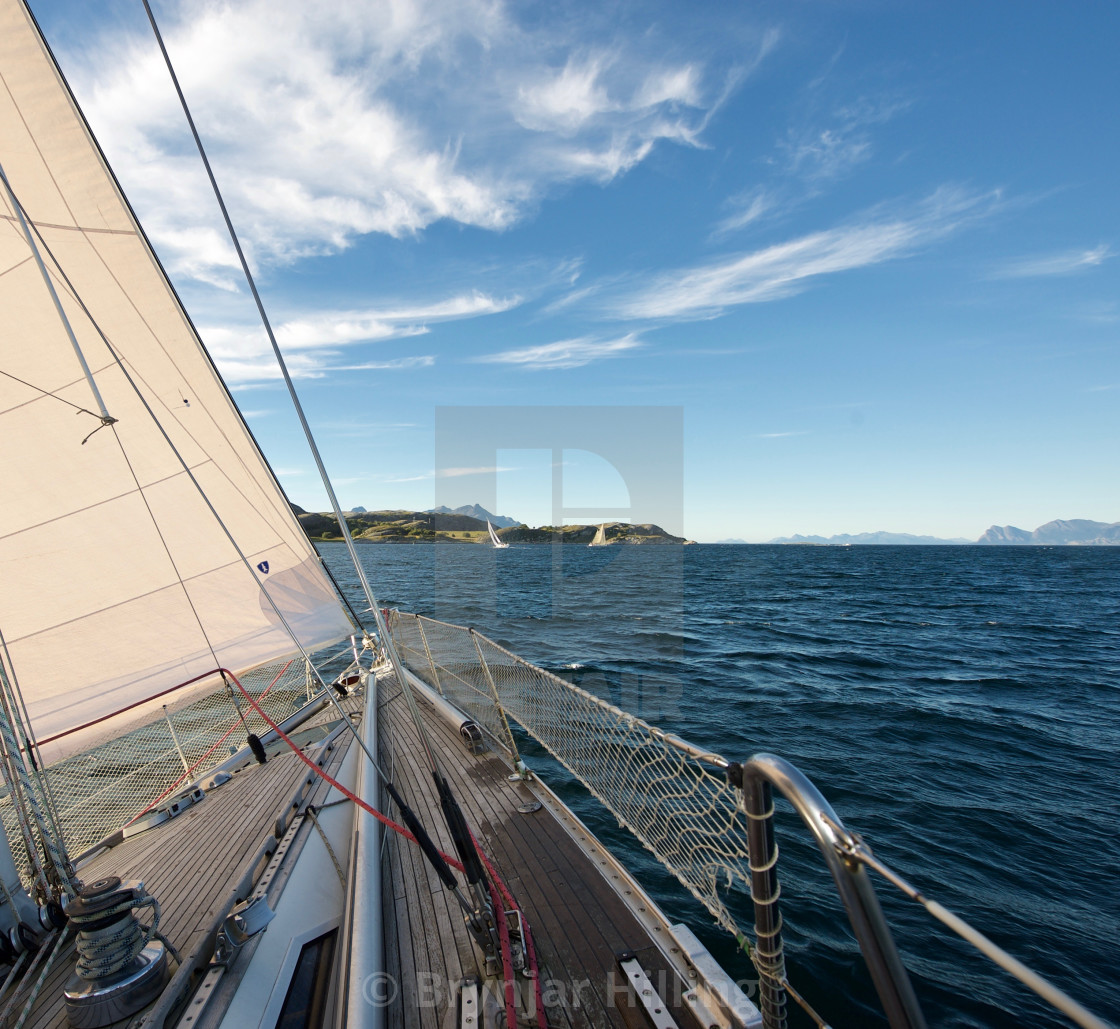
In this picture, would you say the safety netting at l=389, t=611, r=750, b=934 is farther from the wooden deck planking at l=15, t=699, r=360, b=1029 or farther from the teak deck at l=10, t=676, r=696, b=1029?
the wooden deck planking at l=15, t=699, r=360, b=1029

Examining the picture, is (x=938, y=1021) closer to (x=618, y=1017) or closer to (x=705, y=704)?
(x=618, y=1017)

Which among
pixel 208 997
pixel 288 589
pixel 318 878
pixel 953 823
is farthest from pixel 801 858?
pixel 288 589

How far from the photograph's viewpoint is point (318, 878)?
4004 millimetres

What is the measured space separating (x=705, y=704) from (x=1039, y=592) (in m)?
44.4

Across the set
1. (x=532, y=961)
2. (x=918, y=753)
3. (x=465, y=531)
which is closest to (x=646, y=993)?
(x=532, y=961)

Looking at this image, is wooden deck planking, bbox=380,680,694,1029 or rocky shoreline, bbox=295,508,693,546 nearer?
wooden deck planking, bbox=380,680,694,1029

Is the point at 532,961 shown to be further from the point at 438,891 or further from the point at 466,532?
the point at 466,532

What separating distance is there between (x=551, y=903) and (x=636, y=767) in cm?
362

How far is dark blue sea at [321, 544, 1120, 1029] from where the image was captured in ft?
18.6

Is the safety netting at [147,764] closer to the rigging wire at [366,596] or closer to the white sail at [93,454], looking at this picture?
the white sail at [93,454]

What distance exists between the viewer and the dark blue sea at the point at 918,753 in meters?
5.66

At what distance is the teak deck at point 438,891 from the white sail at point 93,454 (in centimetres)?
144

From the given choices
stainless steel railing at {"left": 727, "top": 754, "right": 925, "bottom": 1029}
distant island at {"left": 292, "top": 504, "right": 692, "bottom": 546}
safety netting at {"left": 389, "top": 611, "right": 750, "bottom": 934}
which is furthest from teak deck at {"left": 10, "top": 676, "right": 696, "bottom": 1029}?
distant island at {"left": 292, "top": 504, "right": 692, "bottom": 546}

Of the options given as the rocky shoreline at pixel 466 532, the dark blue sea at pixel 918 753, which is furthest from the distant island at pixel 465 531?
the dark blue sea at pixel 918 753
